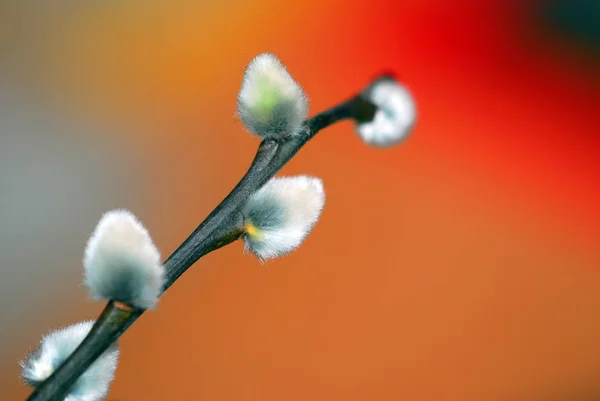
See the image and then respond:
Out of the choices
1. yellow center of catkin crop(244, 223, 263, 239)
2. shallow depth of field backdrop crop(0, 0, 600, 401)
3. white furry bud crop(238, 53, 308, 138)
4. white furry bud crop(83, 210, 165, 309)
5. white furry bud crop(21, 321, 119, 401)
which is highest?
shallow depth of field backdrop crop(0, 0, 600, 401)

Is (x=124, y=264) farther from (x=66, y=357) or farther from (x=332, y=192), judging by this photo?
(x=332, y=192)

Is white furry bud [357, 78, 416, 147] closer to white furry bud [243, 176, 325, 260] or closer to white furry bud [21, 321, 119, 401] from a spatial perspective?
white furry bud [243, 176, 325, 260]

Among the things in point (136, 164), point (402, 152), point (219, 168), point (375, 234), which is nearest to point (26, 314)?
point (136, 164)

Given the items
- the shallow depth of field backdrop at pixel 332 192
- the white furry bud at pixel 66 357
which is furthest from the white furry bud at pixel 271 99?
the shallow depth of field backdrop at pixel 332 192

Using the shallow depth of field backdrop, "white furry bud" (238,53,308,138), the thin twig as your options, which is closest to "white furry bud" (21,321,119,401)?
the thin twig

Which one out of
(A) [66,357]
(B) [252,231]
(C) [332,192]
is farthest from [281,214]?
(C) [332,192]

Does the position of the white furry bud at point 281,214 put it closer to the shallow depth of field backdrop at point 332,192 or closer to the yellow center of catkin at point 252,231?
the yellow center of catkin at point 252,231

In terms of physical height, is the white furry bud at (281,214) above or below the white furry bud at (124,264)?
above

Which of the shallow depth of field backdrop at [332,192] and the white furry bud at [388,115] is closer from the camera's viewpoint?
the white furry bud at [388,115]
